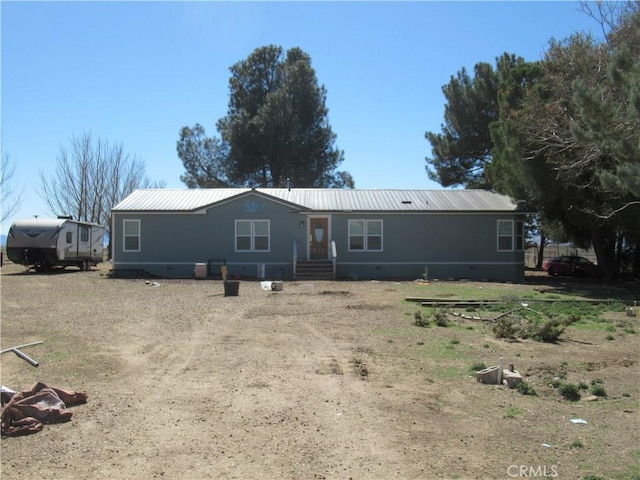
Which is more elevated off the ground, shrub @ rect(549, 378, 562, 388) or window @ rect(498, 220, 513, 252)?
window @ rect(498, 220, 513, 252)

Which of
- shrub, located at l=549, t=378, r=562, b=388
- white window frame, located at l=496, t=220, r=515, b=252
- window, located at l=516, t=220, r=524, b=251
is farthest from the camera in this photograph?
window, located at l=516, t=220, r=524, b=251

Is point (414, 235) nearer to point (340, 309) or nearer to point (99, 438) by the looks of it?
point (340, 309)

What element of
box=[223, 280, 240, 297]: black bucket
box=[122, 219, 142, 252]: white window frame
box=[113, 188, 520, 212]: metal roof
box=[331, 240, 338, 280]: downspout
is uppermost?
box=[113, 188, 520, 212]: metal roof

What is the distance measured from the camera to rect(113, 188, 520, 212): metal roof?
24719 millimetres

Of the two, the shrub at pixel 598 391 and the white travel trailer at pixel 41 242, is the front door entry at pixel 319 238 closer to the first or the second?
the white travel trailer at pixel 41 242

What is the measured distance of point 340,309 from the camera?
13742mm

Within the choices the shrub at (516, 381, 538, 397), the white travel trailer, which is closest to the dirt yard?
the shrub at (516, 381, 538, 397)

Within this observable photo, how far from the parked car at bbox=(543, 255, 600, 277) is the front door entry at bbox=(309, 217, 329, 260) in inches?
544

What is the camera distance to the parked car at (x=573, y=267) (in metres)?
29.8

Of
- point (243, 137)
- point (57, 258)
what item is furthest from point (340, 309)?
point (243, 137)

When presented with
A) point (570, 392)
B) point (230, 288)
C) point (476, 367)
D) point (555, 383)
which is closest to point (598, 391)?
point (570, 392)

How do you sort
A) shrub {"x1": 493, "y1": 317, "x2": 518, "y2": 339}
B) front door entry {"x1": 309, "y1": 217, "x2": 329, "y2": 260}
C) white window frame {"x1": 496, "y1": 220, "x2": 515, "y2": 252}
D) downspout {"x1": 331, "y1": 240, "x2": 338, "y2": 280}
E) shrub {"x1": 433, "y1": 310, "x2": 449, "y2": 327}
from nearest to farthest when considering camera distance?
1. shrub {"x1": 493, "y1": 317, "x2": 518, "y2": 339}
2. shrub {"x1": 433, "y1": 310, "x2": 449, "y2": 327}
3. downspout {"x1": 331, "y1": 240, "x2": 338, "y2": 280}
4. front door entry {"x1": 309, "y1": 217, "x2": 329, "y2": 260}
5. white window frame {"x1": 496, "y1": 220, "x2": 515, "y2": 252}

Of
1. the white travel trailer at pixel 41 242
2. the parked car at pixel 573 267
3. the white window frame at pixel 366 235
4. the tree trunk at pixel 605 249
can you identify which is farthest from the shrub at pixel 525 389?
the parked car at pixel 573 267

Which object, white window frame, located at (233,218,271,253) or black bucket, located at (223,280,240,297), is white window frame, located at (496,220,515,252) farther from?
black bucket, located at (223,280,240,297)
